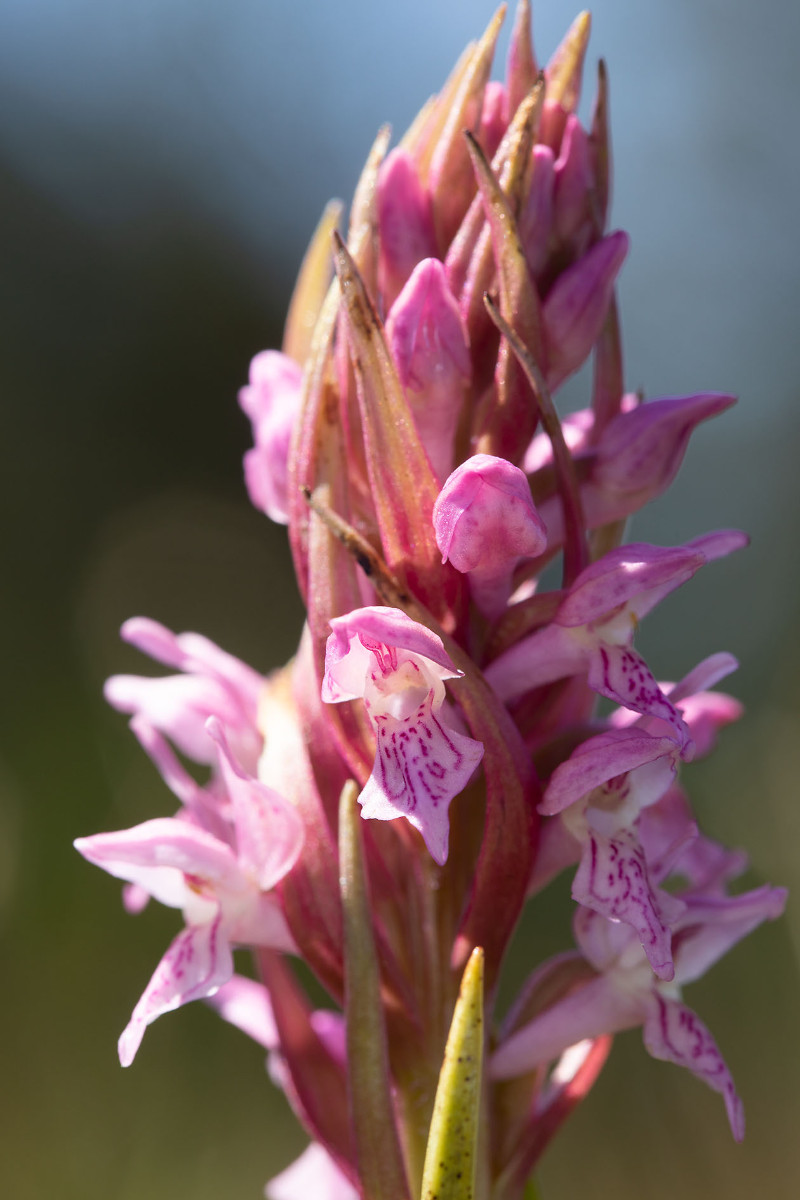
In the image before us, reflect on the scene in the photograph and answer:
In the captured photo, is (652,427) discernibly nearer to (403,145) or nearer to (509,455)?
(509,455)

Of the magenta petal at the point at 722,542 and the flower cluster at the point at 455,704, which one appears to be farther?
the magenta petal at the point at 722,542

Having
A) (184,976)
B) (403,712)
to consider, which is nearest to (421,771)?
(403,712)

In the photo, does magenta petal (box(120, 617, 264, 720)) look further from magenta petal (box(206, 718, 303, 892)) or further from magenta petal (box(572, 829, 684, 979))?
magenta petal (box(572, 829, 684, 979))

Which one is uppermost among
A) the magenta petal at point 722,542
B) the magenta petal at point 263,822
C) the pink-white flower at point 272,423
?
the pink-white flower at point 272,423

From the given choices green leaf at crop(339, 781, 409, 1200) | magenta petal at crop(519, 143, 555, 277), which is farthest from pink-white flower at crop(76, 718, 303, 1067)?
magenta petal at crop(519, 143, 555, 277)

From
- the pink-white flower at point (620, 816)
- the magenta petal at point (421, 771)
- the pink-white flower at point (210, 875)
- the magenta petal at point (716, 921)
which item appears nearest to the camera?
the magenta petal at point (421, 771)

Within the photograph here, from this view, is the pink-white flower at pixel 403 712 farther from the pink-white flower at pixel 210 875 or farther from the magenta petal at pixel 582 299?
the magenta petal at pixel 582 299

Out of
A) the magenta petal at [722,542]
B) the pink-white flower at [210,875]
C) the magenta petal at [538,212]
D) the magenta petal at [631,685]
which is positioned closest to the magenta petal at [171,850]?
the pink-white flower at [210,875]
